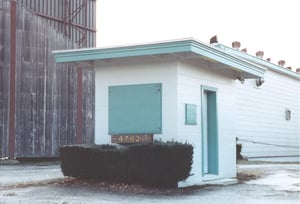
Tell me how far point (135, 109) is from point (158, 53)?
58.6 inches

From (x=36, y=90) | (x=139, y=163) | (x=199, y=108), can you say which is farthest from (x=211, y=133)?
(x=36, y=90)

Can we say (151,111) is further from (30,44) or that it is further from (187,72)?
(30,44)

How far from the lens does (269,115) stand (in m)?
26.4

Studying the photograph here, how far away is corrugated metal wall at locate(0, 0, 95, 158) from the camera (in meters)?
21.3

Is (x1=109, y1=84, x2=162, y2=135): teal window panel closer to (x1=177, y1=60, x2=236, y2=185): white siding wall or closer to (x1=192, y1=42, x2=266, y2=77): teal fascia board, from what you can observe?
(x1=177, y1=60, x2=236, y2=185): white siding wall

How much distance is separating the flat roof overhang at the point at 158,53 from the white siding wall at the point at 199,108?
424 mm

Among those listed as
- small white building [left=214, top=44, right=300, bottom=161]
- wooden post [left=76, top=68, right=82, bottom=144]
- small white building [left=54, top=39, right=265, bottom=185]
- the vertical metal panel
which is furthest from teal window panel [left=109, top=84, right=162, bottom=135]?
wooden post [left=76, top=68, right=82, bottom=144]

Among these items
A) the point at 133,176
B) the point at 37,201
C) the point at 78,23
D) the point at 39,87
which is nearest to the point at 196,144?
the point at 133,176

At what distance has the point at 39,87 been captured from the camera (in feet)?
72.9

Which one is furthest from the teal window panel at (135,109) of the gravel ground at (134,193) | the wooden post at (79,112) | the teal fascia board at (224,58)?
the wooden post at (79,112)

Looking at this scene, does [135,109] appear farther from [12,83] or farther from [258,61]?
[258,61]

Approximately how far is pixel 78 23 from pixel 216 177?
22.1 metres

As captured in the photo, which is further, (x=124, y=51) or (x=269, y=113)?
(x=269, y=113)

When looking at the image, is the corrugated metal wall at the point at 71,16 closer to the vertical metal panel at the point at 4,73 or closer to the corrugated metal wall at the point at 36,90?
the corrugated metal wall at the point at 36,90
